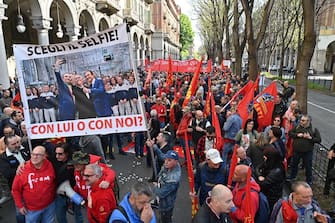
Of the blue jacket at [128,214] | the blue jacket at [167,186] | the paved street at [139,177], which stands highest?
the blue jacket at [128,214]

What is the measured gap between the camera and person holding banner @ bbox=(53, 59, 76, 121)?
12.7 feet

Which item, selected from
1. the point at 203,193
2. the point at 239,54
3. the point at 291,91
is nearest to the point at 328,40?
the point at 239,54

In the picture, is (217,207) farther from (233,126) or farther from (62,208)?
(233,126)

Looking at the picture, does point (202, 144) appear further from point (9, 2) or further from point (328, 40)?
point (328, 40)

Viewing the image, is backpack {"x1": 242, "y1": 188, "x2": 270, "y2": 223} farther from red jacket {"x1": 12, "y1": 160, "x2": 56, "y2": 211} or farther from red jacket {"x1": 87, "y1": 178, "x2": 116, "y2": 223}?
red jacket {"x1": 12, "y1": 160, "x2": 56, "y2": 211}

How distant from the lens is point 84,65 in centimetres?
386

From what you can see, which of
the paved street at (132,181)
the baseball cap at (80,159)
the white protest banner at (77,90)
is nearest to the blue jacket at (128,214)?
the baseball cap at (80,159)

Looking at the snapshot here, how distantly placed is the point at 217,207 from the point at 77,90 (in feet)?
8.28

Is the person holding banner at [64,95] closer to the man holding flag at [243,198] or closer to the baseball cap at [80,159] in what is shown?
the baseball cap at [80,159]

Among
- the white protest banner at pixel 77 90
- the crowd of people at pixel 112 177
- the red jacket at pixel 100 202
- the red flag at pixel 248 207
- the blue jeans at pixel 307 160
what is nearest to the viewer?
the crowd of people at pixel 112 177

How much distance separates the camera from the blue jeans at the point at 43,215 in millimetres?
3604

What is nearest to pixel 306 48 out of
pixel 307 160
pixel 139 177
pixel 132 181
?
pixel 307 160

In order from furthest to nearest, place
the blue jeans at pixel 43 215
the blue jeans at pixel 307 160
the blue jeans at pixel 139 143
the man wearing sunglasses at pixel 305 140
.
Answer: the blue jeans at pixel 139 143 → the blue jeans at pixel 307 160 → the man wearing sunglasses at pixel 305 140 → the blue jeans at pixel 43 215

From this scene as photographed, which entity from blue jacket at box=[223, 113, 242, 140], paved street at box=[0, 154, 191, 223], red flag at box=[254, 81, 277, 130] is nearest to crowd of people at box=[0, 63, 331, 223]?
paved street at box=[0, 154, 191, 223]
